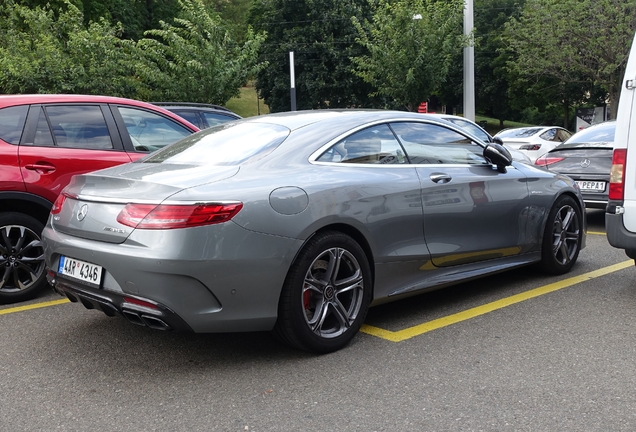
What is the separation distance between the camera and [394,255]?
4.57m

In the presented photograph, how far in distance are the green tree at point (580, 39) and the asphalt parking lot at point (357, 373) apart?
28.3 m

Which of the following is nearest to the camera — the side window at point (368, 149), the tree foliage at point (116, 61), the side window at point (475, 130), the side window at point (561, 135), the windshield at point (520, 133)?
the side window at point (368, 149)

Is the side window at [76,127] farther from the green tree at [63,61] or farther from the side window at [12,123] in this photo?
the green tree at [63,61]

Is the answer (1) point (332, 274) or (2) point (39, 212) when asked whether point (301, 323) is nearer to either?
(1) point (332, 274)

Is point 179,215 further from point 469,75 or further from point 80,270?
point 469,75

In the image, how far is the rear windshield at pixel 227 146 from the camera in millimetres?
4367

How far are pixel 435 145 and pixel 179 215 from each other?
7.30 feet

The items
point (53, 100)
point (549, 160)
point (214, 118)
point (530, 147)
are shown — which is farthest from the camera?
point (530, 147)

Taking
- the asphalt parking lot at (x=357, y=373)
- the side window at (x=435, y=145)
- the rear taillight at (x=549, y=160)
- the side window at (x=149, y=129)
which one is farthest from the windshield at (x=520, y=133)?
the asphalt parking lot at (x=357, y=373)

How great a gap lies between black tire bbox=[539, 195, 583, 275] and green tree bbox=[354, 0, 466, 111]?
18.7m

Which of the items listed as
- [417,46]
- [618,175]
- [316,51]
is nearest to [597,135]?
[618,175]

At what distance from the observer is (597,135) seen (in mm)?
9375

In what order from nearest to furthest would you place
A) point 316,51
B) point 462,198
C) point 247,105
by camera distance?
1. point 462,198
2. point 316,51
3. point 247,105

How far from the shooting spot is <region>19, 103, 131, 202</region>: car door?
18.5 feet
